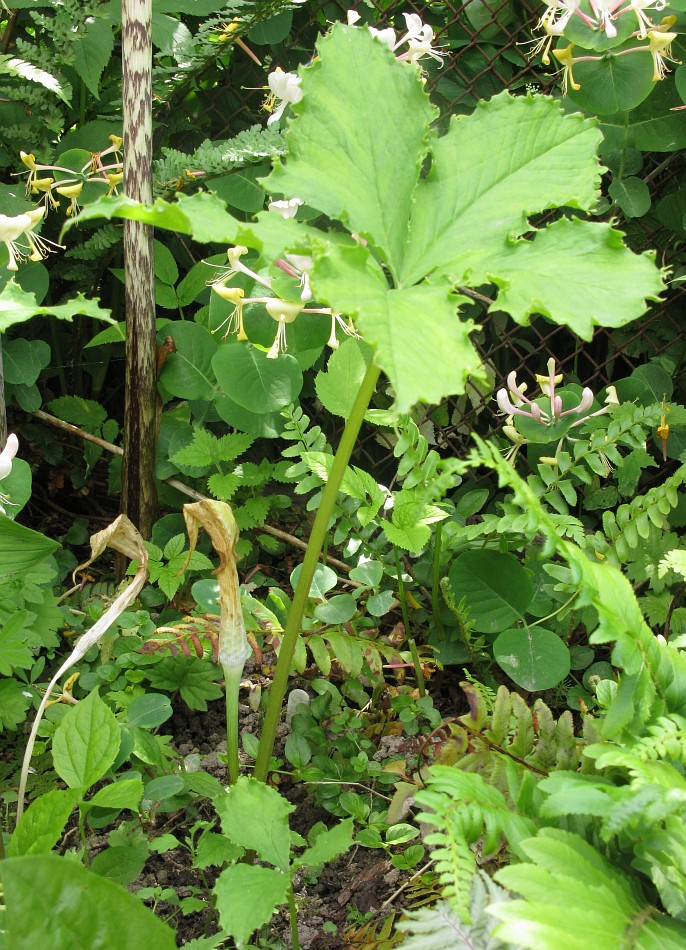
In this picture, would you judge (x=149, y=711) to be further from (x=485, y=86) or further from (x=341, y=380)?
(x=485, y=86)

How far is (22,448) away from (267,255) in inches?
57.1

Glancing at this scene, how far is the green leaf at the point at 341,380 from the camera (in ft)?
4.70

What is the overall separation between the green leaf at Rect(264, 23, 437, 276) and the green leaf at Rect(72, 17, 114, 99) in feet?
3.24

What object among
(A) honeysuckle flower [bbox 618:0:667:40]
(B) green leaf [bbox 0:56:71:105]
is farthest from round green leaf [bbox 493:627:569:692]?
(B) green leaf [bbox 0:56:71:105]

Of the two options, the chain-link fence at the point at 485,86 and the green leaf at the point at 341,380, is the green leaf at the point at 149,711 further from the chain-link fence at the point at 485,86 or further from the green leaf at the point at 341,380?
the chain-link fence at the point at 485,86

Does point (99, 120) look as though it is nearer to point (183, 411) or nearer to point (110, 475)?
point (183, 411)

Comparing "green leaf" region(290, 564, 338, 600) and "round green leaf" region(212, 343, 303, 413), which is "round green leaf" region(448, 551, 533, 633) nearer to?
"green leaf" region(290, 564, 338, 600)

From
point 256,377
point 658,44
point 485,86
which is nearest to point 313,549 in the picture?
point 256,377

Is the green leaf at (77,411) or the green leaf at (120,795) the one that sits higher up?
the green leaf at (77,411)

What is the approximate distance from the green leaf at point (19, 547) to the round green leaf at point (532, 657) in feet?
2.50

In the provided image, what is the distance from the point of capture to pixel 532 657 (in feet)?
4.45

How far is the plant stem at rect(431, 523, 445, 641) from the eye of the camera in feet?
4.83

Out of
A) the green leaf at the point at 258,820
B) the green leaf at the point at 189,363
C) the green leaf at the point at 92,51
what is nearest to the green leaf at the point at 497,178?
the green leaf at the point at 258,820

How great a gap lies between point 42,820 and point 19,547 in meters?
0.29
